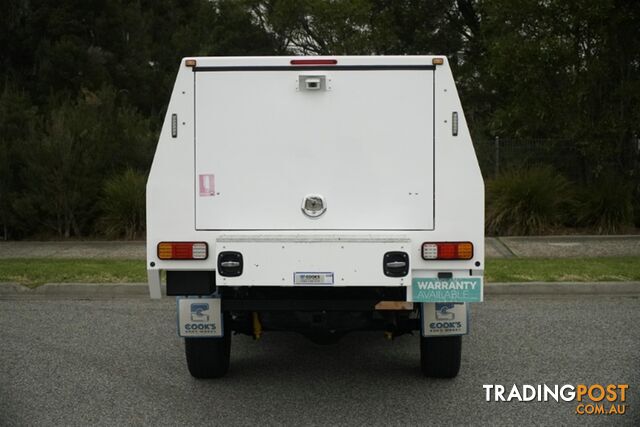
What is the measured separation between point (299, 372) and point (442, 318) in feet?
4.60

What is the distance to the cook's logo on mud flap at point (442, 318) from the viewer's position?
20.2 feet

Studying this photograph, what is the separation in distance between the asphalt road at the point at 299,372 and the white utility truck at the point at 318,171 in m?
0.71

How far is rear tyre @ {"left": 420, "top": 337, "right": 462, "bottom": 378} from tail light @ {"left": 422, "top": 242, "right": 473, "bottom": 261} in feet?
2.92

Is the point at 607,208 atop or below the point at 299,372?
atop

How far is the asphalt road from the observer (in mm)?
5777

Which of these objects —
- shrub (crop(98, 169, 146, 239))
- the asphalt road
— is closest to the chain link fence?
shrub (crop(98, 169, 146, 239))

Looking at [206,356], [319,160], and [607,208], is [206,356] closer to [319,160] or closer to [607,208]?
[319,160]

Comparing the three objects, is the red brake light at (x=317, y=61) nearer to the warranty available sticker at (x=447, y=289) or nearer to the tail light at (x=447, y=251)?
the tail light at (x=447, y=251)

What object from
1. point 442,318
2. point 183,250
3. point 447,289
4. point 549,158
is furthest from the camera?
point 549,158

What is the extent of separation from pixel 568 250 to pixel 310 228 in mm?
8561

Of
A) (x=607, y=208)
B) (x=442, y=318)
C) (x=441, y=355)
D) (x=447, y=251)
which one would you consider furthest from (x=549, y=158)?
(x=447, y=251)

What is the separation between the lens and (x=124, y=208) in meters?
15.2

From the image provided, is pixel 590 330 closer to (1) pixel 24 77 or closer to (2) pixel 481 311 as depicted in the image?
(2) pixel 481 311

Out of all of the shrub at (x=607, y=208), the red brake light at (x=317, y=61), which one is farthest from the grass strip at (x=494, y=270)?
the red brake light at (x=317, y=61)
